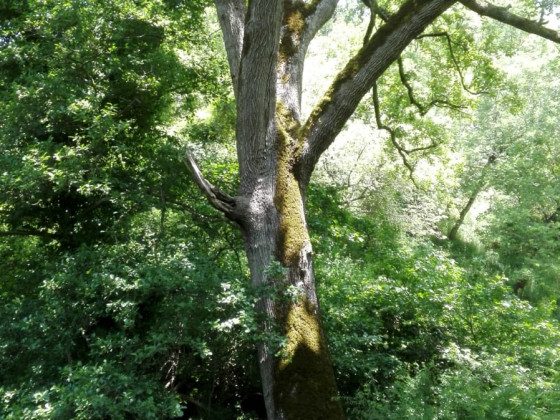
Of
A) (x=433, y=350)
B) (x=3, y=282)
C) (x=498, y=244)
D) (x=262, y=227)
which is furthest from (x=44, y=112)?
(x=498, y=244)

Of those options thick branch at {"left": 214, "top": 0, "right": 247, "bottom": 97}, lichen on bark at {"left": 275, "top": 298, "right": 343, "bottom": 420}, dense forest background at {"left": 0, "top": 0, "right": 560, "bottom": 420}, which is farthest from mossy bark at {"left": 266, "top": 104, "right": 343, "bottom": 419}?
thick branch at {"left": 214, "top": 0, "right": 247, "bottom": 97}

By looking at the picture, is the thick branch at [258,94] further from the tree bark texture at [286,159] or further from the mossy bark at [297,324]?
the mossy bark at [297,324]

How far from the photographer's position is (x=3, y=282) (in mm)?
5980

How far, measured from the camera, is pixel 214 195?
4332mm

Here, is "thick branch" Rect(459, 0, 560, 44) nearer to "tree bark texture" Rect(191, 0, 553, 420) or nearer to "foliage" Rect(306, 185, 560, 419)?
"tree bark texture" Rect(191, 0, 553, 420)

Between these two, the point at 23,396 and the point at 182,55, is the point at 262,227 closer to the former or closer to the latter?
the point at 23,396

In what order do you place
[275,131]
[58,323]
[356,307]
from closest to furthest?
[58,323], [275,131], [356,307]

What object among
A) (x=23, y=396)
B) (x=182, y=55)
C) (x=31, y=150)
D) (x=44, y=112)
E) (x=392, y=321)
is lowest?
(x=23, y=396)

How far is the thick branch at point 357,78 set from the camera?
15.4ft

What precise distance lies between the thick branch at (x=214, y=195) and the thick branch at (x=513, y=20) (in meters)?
3.48

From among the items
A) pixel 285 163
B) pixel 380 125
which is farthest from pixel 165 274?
pixel 380 125

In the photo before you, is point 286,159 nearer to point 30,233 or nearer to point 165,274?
point 165,274

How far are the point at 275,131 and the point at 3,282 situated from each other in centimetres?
406

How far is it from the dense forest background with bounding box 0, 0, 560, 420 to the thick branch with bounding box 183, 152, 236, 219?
510mm
